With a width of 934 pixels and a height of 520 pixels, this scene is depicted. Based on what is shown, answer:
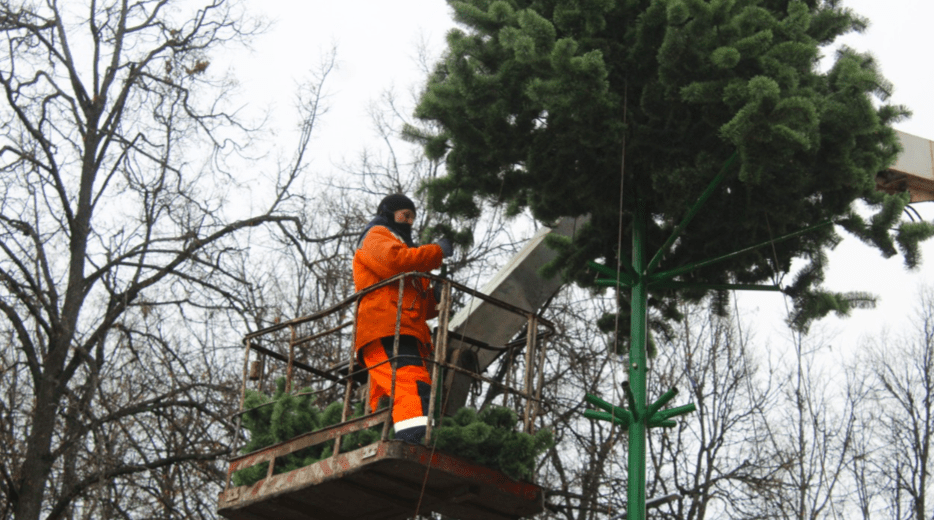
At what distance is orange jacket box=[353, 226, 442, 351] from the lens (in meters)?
8.35

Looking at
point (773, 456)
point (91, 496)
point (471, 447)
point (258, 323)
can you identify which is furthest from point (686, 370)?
point (471, 447)

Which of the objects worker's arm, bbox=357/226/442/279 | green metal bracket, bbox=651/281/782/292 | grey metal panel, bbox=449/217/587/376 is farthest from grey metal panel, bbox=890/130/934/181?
worker's arm, bbox=357/226/442/279

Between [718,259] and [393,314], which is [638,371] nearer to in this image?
[718,259]

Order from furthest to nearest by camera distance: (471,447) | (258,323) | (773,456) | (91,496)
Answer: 1. (773,456)
2. (258,323)
3. (91,496)
4. (471,447)

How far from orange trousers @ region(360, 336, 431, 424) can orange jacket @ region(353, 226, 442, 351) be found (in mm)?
86

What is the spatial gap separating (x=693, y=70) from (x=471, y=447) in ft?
9.97

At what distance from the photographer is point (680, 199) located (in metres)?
8.70

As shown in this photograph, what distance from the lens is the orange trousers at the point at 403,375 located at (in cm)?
790

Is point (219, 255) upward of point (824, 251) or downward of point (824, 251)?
upward

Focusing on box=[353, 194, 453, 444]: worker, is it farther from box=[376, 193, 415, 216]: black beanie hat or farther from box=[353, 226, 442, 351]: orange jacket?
box=[376, 193, 415, 216]: black beanie hat

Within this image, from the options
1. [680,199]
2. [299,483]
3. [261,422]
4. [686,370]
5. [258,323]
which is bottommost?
[299,483]

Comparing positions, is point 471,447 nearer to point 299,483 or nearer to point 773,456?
point 299,483

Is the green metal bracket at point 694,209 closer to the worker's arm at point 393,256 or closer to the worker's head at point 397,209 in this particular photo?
the worker's arm at point 393,256

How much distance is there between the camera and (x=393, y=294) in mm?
8445
